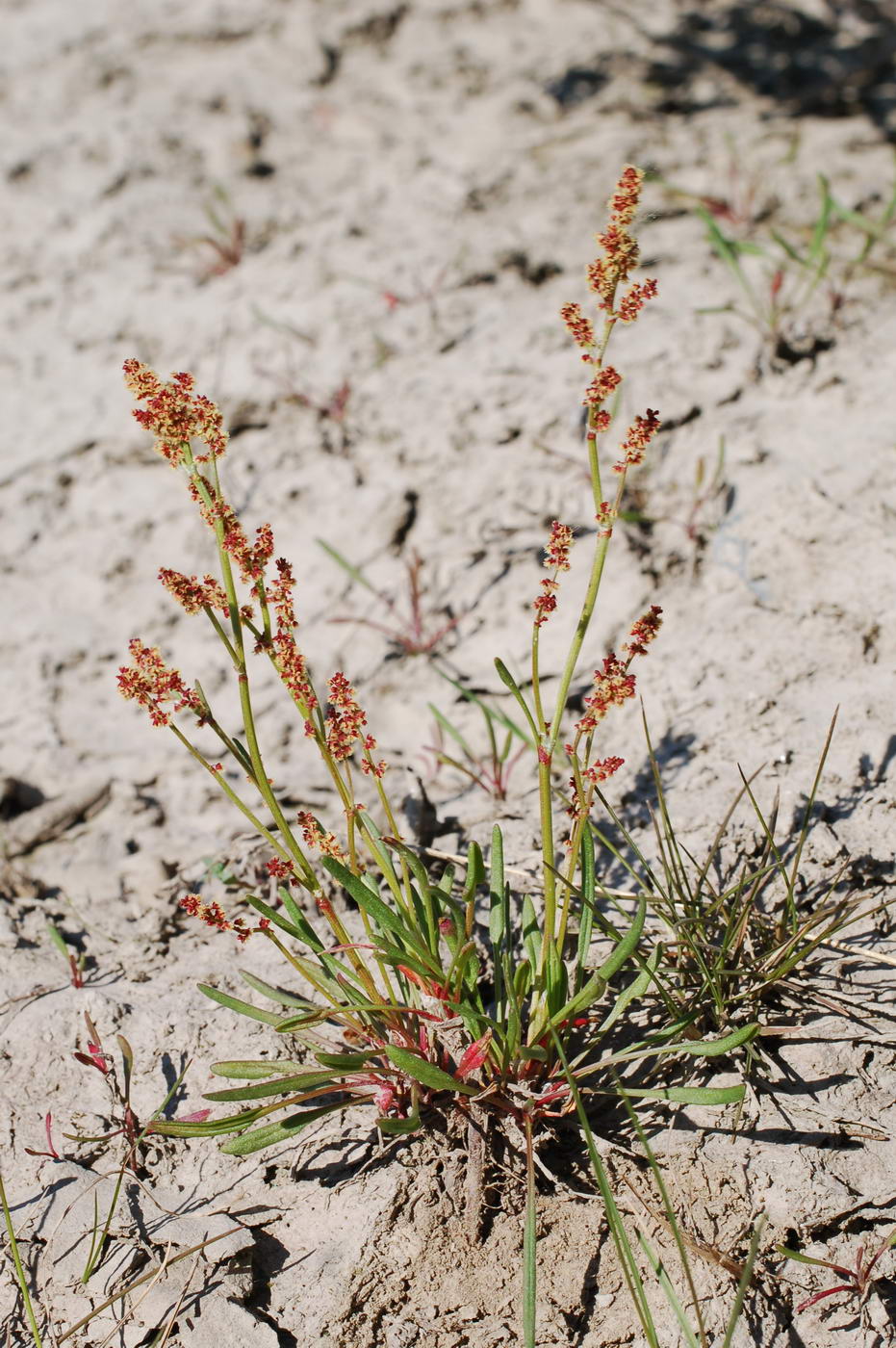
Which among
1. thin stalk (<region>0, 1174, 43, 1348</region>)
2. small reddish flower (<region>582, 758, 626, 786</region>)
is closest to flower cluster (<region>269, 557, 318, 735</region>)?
small reddish flower (<region>582, 758, 626, 786</region>)

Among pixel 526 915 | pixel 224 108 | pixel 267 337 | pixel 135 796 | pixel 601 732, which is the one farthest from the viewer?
pixel 224 108

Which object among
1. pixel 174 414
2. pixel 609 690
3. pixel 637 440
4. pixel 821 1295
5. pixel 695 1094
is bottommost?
pixel 821 1295

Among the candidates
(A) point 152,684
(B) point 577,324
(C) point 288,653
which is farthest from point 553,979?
(B) point 577,324

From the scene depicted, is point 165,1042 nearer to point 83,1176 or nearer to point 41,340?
point 83,1176

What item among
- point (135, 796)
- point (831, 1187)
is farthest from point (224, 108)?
point (831, 1187)

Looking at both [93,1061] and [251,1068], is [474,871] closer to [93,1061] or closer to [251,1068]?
[251,1068]

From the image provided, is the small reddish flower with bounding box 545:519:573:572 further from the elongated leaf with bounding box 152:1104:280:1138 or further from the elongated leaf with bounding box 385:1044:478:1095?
the elongated leaf with bounding box 152:1104:280:1138
